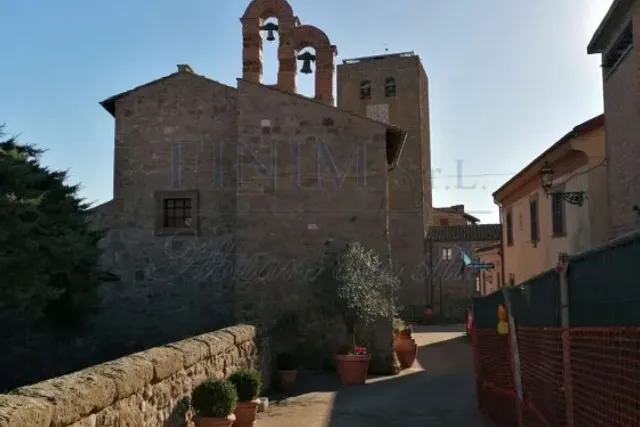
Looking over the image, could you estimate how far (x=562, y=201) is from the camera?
13.6m

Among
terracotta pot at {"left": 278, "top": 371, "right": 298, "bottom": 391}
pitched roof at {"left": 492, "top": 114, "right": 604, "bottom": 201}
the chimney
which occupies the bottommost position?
terracotta pot at {"left": 278, "top": 371, "right": 298, "bottom": 391}

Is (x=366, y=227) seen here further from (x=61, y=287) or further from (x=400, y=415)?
(x=61, y=287)

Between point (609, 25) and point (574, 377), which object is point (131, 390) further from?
point (609, 25)

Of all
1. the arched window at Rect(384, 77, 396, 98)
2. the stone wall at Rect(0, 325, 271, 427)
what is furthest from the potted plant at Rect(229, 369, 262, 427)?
the arched window at Rect(384, 77, 396, 98)

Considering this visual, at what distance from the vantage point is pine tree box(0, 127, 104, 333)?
10141 millimetres

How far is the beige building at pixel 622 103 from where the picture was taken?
9.12m

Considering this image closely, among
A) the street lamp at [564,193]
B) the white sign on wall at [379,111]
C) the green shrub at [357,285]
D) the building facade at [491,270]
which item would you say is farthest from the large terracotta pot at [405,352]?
the white sign on wall at [379,111]

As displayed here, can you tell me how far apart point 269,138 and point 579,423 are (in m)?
10.5

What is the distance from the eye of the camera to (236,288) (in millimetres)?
13477

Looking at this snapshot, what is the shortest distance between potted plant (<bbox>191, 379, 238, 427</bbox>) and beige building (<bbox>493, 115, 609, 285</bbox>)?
7.74 meters

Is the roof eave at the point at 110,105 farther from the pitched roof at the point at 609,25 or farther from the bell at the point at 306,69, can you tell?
the pitched roof at the point at 609,25

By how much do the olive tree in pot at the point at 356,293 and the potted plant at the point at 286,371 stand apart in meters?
0.92

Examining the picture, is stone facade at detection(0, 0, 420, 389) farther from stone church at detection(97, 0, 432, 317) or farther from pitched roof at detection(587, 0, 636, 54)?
pitched roof at detection(587, 0, 636, 54)

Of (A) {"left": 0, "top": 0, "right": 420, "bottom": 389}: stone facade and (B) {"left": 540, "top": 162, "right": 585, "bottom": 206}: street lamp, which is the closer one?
(B) {"left": 540, "top": 162, "right": 585, "bottom": 206}: street lamp
